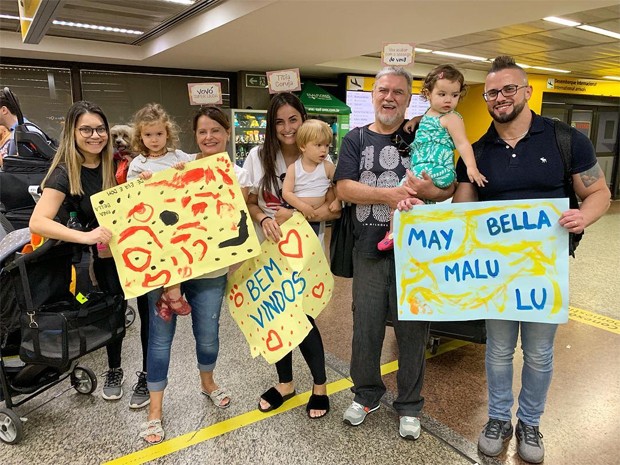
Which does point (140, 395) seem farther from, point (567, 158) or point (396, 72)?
point (567, 158)

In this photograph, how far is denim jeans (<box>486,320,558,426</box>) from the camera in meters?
1.91

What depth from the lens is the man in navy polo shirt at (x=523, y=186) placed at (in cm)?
180

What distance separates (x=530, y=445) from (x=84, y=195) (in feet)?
7.81

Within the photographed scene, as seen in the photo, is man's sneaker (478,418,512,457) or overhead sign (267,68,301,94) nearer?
man's sneaker (478,418,512,457)

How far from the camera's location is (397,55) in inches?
80.7

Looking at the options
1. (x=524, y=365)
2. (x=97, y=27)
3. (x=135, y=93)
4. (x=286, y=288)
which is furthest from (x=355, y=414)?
(x=135, y=93)

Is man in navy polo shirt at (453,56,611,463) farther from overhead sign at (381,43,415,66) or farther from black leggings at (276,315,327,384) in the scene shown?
black leggings at (276,315,327,384)

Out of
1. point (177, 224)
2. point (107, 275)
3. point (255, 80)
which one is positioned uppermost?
point (255, 80)

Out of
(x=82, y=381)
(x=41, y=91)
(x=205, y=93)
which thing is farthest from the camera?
(x=41, y=91)

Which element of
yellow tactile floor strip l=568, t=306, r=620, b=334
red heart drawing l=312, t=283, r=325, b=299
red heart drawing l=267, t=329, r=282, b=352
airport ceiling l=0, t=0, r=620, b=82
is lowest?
yellow tactile floor strip l=568, t=306, r=620, b=334

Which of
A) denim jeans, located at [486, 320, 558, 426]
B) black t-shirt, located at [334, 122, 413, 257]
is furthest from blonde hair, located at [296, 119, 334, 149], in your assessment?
denim jeans, located at [486, 320, 558, 426]

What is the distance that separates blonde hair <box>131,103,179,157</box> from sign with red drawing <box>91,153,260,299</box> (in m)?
0.30

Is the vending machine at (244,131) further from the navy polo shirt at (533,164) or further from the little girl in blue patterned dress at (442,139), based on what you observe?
the navy polo shirt at (533,164)

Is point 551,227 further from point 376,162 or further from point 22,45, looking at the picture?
point 22,45
